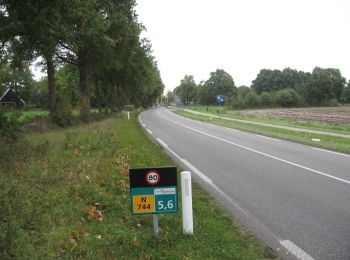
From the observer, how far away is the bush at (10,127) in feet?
40.5

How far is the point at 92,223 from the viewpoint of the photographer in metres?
5.44

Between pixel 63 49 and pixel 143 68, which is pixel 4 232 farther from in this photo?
pixel 143 68

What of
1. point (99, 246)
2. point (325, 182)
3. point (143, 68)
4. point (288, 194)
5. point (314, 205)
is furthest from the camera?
point (143, 68)

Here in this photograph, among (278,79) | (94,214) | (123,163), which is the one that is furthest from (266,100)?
(94,214)

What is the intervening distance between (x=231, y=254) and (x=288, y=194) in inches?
139

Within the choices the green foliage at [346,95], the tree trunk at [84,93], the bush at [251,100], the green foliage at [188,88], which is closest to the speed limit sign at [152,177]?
the tree trunk at [84,93]

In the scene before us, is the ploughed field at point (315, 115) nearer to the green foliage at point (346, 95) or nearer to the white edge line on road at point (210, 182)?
the white edge line on road at point (210, 182)

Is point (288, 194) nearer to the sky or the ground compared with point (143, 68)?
nearer to the ground

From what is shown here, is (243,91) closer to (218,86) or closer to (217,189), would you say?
(218,86)

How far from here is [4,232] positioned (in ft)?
15.6

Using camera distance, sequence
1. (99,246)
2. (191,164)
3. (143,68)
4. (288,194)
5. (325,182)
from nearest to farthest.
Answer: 1. (99,246)
2. (288,194)
3. (325,182)
4. (191,164)
5. (143,68)

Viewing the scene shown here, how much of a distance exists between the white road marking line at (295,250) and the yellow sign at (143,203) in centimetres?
196

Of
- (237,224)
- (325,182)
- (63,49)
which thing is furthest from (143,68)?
(237,224)

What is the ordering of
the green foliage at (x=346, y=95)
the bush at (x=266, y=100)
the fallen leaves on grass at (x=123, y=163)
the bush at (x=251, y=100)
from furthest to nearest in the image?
the green foliage at (x=346, y=95), the bush at (x=266, y=100), the bush at (x=251, y=100), the fallen leaves on grass at (x=123, y=163)
